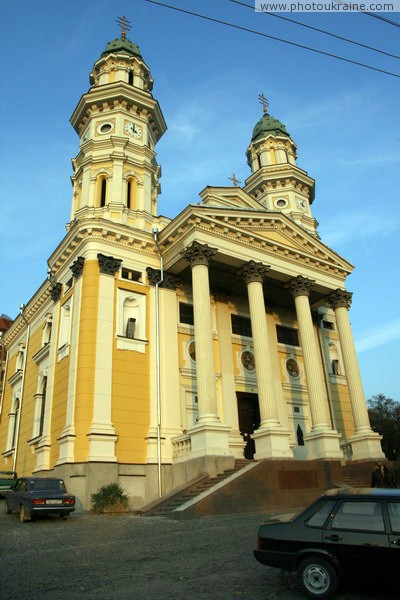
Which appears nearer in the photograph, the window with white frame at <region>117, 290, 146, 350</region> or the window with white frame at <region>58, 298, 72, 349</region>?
the window with white frame at <region>117, 290, 146, 350</region>

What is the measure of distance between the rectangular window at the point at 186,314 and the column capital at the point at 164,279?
42.9 inches

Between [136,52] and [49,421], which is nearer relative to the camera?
[49,421]

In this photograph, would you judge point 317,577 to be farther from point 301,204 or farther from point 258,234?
point 301,204

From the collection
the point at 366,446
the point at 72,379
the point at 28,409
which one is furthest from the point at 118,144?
the point at 366,446

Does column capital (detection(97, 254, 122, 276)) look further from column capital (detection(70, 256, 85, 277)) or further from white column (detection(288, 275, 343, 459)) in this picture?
white column (detection(288, 275, 343, 459))

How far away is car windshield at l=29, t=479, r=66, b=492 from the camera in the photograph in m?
14.8

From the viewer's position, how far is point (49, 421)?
864 inches

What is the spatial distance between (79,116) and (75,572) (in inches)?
1092

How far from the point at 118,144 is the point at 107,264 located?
886 centimetres

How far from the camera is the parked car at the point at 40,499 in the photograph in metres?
13.9

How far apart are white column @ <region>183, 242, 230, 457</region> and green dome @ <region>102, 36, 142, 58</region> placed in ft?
60.3

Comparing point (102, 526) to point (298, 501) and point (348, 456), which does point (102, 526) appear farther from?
point (348, 456)

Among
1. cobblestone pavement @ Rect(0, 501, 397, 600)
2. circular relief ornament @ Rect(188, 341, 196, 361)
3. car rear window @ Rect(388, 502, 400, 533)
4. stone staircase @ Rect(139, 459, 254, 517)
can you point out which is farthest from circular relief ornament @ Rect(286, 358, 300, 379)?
car rear window @ Rect(388, 502, 400, 533)

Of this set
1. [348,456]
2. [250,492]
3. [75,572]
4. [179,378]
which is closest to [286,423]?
[348,456]
